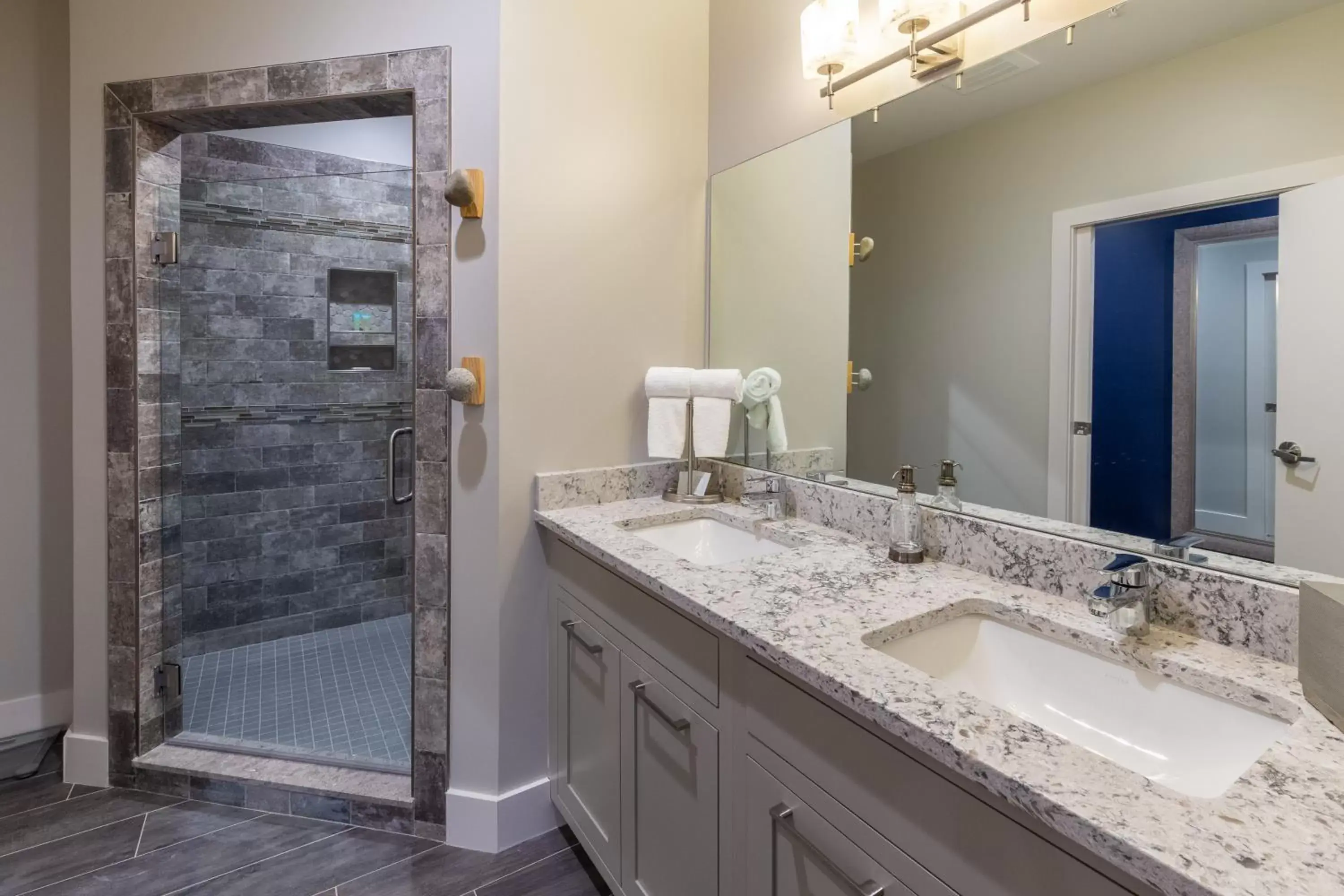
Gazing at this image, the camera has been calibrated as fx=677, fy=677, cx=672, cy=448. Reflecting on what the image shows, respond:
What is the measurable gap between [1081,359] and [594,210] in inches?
49.1

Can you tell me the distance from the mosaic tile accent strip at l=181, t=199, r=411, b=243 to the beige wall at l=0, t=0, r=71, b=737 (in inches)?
23.4

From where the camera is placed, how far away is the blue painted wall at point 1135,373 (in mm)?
1046

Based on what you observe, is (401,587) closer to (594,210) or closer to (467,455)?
(467,455)

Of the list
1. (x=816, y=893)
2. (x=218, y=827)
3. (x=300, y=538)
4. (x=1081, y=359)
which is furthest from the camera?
(x=300, y=538)

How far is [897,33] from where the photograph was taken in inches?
57.2

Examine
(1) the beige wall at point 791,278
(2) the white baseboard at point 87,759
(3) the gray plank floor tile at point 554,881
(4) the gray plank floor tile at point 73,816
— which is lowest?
(3) the gray plank floor tile at point 554,881

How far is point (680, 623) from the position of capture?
1215 millimetres

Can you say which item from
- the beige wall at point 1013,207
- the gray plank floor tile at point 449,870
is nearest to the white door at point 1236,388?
the beige wall at point 1013,207

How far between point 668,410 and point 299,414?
6.46 feet

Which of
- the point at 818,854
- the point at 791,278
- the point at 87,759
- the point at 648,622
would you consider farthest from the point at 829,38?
the point at 87,759

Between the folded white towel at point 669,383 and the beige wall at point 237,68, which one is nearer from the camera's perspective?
the beige wall at point 237,68

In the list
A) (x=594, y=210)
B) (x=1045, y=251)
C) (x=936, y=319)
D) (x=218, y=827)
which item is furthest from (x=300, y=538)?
(x=1045, y=251)

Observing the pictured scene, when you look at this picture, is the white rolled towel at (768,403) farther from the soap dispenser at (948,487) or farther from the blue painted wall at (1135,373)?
the blue painted wall at (1135,373)

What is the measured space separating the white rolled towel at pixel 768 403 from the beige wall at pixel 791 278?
0.06ft
